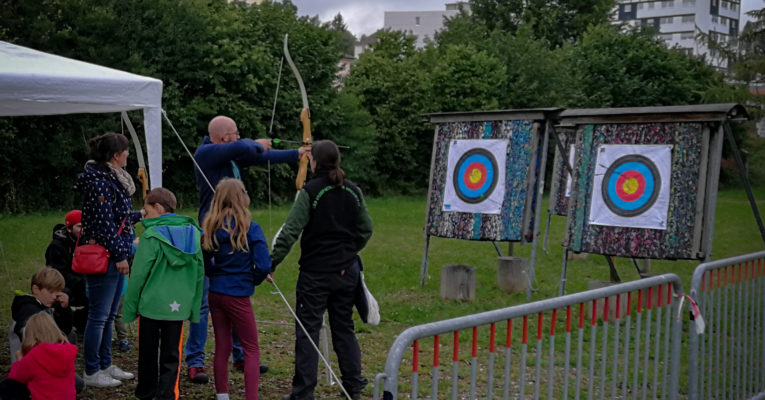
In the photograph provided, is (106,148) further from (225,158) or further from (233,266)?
(233,266)

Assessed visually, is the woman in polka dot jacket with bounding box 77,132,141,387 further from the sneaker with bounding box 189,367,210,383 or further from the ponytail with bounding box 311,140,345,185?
the ponytail with bounding box 311,140,345,185

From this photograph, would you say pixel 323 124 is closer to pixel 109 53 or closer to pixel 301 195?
pixel 109 53

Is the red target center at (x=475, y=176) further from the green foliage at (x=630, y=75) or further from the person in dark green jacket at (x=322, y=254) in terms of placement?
the green foliage at (x=630, y=75)

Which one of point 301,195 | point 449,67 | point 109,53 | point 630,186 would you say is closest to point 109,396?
point 301,195

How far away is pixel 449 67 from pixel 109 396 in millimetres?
19710

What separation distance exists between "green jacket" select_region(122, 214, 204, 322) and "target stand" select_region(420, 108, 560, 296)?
189 inches

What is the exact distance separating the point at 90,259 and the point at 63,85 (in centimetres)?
108

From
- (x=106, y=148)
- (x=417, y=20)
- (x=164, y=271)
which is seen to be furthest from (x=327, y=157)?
(x=417, y=20)

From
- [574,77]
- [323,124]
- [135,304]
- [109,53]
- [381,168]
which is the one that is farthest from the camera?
[574,77]

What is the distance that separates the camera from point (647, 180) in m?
7.37

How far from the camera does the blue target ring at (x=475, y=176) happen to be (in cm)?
866

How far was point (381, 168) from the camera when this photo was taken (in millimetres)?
22453

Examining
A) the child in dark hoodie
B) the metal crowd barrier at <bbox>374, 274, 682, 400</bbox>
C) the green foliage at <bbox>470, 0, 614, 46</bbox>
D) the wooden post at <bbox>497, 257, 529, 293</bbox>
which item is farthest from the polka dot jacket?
the green foliage at <bbox>470, 0, 614, 46</bbox>

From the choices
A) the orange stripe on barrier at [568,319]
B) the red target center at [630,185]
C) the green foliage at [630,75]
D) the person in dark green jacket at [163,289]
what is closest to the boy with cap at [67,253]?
the person in dark green jacket at [163,289]
